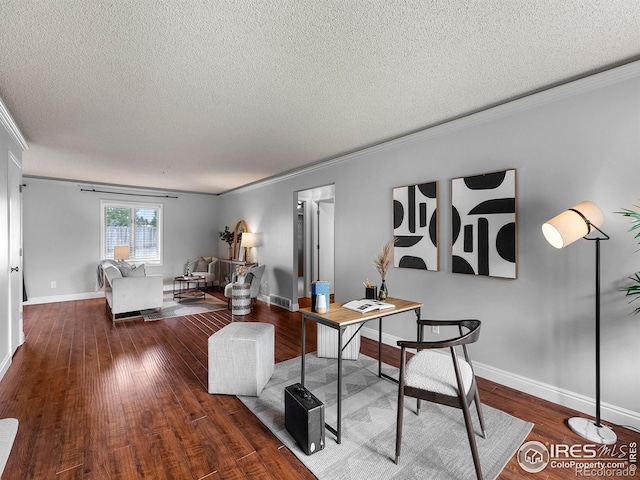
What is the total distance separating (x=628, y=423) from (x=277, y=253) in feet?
16.0

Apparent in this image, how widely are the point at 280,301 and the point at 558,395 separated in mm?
4234

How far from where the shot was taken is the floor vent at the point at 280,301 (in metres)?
5.46

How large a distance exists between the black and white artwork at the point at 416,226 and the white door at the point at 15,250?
4131 millimetres

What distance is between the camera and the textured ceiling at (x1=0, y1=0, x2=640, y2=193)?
159cm

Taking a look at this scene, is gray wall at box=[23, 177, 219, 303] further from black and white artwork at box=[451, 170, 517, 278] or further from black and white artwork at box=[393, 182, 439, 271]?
black and white artwork at box=[451, 170, 517, 278]

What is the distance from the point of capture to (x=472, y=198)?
2.85 meters

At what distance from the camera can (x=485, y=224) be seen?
2746 mm

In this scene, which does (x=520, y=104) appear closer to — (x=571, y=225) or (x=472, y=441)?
(x=571, y=225)

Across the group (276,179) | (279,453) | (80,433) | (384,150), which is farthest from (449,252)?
(276,179)

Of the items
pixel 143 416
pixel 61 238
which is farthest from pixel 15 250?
pixel 61 238

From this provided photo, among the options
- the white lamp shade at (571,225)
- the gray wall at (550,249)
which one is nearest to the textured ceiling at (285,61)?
the gray wall at (550,249)

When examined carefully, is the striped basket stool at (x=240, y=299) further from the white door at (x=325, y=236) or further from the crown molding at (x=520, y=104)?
the crown molding at (x=520, y=104)

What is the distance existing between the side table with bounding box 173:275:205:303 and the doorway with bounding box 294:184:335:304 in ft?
7.55

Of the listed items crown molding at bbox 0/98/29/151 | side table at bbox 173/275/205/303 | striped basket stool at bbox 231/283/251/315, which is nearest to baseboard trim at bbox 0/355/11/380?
crown molding at bbox 0/98/29/151
